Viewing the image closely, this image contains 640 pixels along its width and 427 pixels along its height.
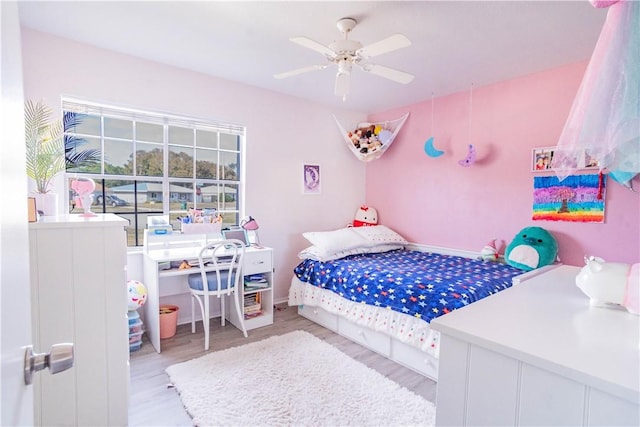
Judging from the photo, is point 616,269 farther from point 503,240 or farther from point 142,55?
point 142,55

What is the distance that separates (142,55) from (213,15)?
3.39 feet

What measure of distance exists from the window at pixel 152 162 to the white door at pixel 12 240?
8.03 ft

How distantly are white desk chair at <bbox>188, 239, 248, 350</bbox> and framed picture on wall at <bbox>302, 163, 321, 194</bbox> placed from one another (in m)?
1.27

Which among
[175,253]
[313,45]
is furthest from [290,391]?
[313,45]

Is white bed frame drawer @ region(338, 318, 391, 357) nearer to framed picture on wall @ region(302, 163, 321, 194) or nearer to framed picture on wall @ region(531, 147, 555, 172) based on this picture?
framed picture on wall @ region(302, 163, 321, 194)

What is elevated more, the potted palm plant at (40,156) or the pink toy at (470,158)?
the pink toy at (470,158)

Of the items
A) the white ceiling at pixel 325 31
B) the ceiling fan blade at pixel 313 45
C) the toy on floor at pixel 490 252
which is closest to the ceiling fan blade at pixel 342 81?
the ceiling fan blade at pixel 313 45

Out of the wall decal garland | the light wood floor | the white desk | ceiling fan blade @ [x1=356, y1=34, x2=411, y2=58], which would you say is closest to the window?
the white desk

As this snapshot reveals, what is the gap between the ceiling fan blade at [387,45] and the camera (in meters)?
1.77

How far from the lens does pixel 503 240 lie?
327 cm

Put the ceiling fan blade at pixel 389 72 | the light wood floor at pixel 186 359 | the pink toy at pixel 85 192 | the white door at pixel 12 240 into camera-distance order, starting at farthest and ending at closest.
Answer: the ceiling fan blade at pixel 389 72
the pink toy at pixel 85 192
the light wood floor at pixel 186 359
the white door at pixel 12 240

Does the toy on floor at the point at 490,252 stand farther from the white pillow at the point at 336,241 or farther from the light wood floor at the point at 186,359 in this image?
the light wood floor at the point at 186,359

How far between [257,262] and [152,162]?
1.37 metres

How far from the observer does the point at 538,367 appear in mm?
718
